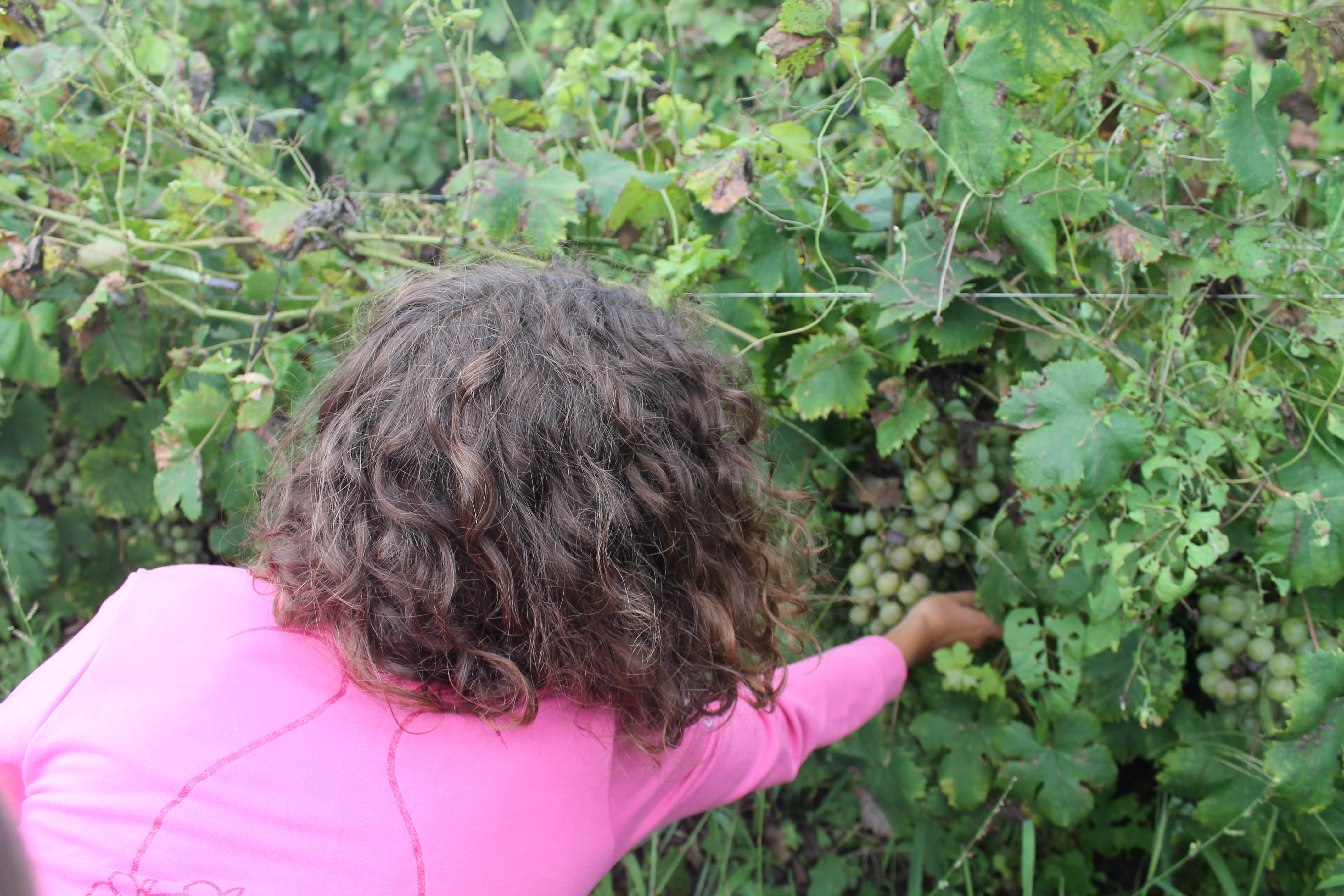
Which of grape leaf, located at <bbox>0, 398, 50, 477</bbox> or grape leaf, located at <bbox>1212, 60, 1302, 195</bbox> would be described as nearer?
grape leaf, located at <bbox>1212, 60, 1302, 195</bbox>

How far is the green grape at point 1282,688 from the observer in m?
1.20

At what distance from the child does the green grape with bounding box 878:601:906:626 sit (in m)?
0.54

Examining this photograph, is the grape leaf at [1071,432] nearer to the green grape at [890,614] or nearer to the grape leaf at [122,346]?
the green grape at [890,614]

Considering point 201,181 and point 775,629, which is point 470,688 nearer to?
point 775,629

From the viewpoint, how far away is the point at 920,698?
5.20ft

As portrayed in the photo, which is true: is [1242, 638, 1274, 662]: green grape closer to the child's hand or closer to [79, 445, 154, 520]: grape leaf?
the child's hand

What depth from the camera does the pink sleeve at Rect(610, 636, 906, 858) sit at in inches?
39.9

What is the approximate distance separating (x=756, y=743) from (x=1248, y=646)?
0.76 metres

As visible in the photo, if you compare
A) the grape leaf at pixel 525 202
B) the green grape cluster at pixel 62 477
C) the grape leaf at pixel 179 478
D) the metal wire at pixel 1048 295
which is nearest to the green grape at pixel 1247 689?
the metal wire at pixel 1048 295

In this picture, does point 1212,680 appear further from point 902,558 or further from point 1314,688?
point 902,558

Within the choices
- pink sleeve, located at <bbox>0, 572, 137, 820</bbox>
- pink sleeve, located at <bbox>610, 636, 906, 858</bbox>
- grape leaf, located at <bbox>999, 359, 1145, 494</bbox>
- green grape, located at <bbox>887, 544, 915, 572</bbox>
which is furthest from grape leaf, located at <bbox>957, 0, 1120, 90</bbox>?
pink sleeve, located at <bbox>0, 572, 137, 820</bbox>

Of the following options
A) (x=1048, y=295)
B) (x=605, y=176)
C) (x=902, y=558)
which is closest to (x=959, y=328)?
(x=1048, y=295)

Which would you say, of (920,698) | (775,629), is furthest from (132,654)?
(920,698)

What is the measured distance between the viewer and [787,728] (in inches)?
48.1
